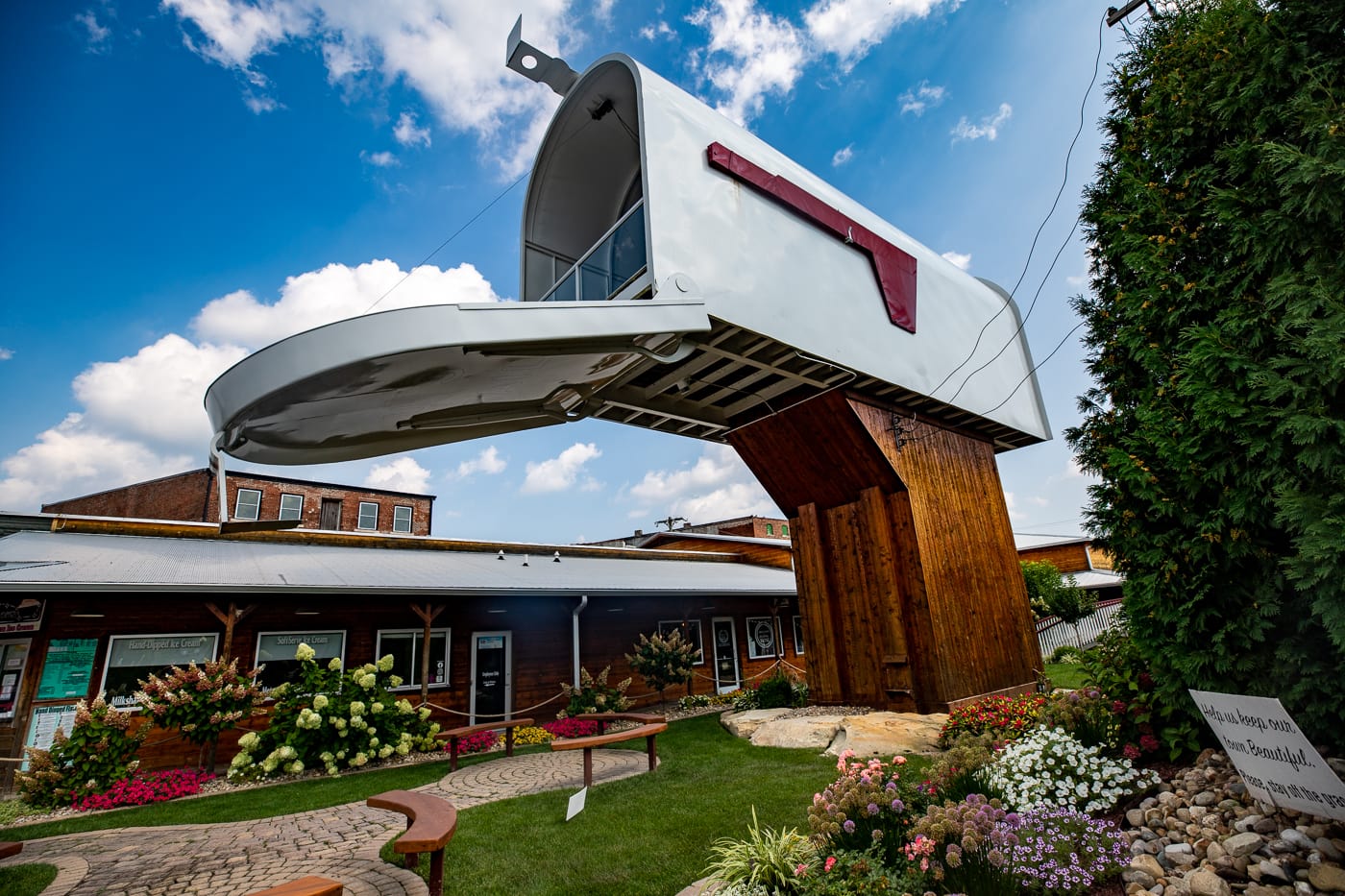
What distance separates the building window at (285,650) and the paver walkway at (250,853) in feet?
16.1

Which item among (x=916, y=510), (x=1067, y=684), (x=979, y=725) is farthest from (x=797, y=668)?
(x=979, y=725)

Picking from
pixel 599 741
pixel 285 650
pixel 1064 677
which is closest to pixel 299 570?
pixel 285 650

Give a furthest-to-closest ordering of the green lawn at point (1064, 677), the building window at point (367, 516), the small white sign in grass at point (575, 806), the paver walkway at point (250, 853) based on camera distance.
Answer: the building window at point (367, 516), the green lawn at point (1064, 677), the small white sign in grass at point (575, 806), the paver walkway at point (250, 853)

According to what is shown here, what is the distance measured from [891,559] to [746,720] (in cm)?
353

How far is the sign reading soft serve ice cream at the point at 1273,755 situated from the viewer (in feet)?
8.57

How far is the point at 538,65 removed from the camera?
406 inches

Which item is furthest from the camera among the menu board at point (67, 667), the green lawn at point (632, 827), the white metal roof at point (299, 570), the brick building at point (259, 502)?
the brick building at point (259, 502)

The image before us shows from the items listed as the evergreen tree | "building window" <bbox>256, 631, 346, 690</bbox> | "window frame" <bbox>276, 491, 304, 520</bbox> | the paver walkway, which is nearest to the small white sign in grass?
the paver walkway

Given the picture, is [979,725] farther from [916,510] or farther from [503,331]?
[503,331]

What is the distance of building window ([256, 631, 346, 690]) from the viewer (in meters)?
11.2

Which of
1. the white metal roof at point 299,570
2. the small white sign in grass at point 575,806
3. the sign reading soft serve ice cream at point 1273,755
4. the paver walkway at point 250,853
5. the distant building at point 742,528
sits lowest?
the paver walkway at point 250,853

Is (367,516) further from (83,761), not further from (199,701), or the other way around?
(83,761)

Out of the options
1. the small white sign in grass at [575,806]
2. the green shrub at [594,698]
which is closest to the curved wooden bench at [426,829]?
the small white sign in grass at [575,806]

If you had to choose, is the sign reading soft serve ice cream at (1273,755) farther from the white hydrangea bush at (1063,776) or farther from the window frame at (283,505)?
the window frame at (283,505)
